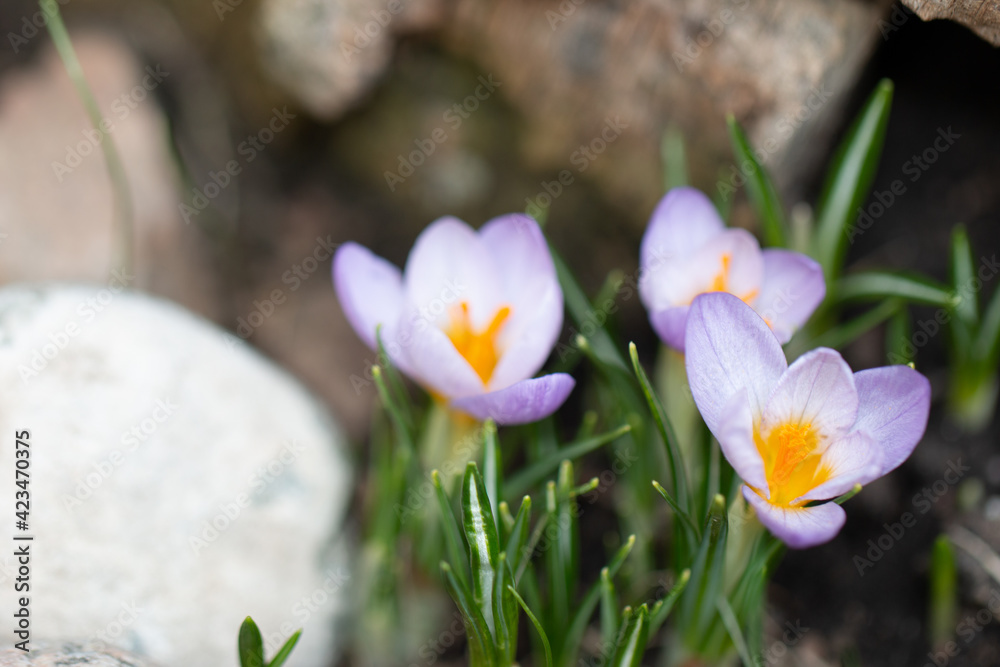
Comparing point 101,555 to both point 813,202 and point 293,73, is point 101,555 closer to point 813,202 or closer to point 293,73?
point 293,73

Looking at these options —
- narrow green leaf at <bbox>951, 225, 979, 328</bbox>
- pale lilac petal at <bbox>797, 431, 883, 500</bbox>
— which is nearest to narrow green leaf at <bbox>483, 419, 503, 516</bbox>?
pale lilac petal at <bbox>797, 431, 883, 500</bbox>

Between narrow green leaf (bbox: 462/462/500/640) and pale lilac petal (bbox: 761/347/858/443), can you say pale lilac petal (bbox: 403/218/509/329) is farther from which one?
pale lilac petal (bbox: 761/347/858/443)

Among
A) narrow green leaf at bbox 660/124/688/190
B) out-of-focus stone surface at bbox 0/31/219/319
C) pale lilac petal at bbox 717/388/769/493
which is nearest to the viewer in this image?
pale lilac petal at bbox 717/388/769/493

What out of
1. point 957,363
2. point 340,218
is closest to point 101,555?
point 340,218

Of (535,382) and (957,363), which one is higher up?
(957,363)

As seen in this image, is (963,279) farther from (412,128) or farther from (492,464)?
(412,128)

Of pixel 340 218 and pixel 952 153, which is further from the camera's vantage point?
pixel 340 218

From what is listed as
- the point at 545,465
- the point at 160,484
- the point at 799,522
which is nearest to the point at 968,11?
the point at 799,522
